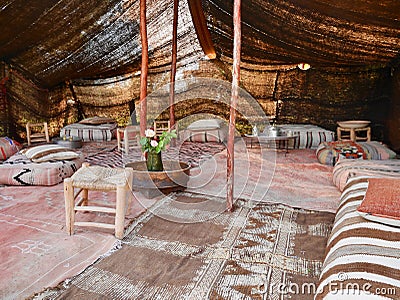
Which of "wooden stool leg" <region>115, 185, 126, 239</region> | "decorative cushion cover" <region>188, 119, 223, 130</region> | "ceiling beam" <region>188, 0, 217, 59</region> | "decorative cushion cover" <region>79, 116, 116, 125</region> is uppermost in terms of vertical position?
"ceiling beam" <region>188, 0, 217, 59</region>

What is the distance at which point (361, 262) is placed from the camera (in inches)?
47.8

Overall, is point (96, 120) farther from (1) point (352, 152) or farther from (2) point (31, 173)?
(1) point (352, 152)

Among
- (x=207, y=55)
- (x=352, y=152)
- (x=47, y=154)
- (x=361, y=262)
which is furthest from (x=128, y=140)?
(x=361, y=262)

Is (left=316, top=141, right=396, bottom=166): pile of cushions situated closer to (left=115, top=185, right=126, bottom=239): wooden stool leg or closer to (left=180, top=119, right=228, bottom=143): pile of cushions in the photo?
(left=180, top=119, right=228, bottom=143): pile of cushions

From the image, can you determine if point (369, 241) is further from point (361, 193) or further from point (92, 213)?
point (92, 213)

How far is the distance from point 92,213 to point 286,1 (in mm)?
Answer: 2859

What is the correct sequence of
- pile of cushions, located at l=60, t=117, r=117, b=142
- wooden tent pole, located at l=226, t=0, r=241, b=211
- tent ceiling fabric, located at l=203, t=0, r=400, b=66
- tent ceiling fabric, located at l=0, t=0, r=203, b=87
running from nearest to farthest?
wooden tent pole, located at l=226, t=0, r=241, b=211
tent ceiling fabric, located at l=203, t=0, r=400, b=66
tent ceiling fabric, located at l=0, t=0, r=203, b=87
pile of cushions, located at l=60, t=117, r=117, b=142

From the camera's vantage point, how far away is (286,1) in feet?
11.0

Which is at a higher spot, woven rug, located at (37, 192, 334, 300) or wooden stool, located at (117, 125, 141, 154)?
wooden stool, located at (117, 125, 141, 154)

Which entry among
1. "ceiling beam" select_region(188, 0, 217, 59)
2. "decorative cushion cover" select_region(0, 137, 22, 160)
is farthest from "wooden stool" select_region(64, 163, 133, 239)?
"ceiling beam" select_region(188, 0, 217, 59)

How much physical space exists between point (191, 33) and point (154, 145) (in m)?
3.34

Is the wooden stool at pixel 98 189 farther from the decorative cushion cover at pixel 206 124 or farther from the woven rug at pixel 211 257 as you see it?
the decorative cushion cover at pixel 206 124

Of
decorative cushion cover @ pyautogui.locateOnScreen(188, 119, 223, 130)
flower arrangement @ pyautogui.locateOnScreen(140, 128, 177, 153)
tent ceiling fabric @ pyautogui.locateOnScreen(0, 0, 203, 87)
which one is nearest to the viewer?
flower arrangement @ pyautogui.locateOnScreen(140, 128, 177, 153)

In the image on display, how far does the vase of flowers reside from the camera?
2.96 m
